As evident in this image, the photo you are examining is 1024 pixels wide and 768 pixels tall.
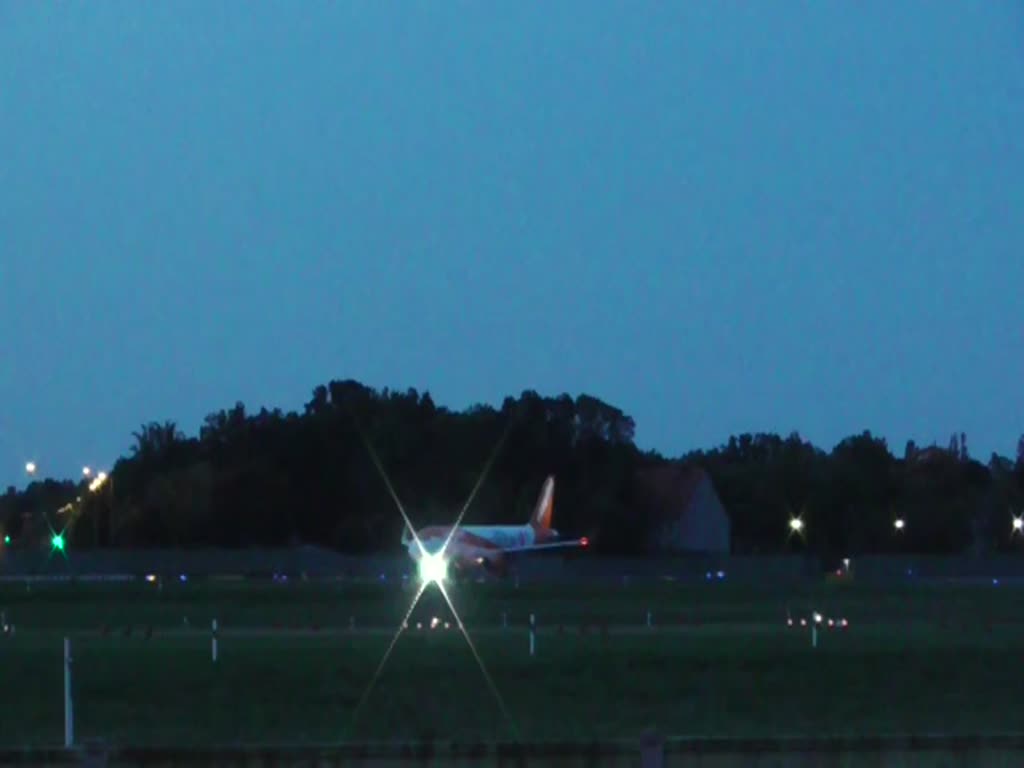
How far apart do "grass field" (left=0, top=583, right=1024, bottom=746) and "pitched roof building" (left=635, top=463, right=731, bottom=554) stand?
49.1 meters

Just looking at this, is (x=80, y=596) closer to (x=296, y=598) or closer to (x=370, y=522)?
(x=296, y=598)

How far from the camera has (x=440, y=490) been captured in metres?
105

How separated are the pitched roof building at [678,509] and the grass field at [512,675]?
4915cm

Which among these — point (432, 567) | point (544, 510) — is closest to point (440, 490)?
point (544, 510)

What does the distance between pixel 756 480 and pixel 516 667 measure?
90.0m

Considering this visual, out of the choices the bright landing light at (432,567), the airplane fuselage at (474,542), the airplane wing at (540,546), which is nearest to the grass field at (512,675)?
the bright landing light at (432,567)

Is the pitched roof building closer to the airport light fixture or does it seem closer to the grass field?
the airport light fixture

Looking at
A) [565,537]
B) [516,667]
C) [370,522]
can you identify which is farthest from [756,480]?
[516,667]

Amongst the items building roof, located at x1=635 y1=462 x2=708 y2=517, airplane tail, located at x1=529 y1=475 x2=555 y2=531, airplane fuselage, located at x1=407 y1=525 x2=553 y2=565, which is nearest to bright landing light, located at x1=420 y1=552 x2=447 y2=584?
airplane fuselage, located at x1=407 y1=525 x2=553 y2=565

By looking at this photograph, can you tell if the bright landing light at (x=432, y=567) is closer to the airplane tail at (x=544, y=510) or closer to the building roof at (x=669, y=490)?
the airplane tail at (x=544, y=510)

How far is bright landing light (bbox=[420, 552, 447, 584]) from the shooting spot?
78656mm

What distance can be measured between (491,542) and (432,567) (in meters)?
10.9

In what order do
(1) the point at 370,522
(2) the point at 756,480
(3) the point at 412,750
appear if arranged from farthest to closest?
(2) the point at 756,480 → (1) the point at 370,522 → (3) the point at 412,750

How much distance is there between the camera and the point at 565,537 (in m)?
102
